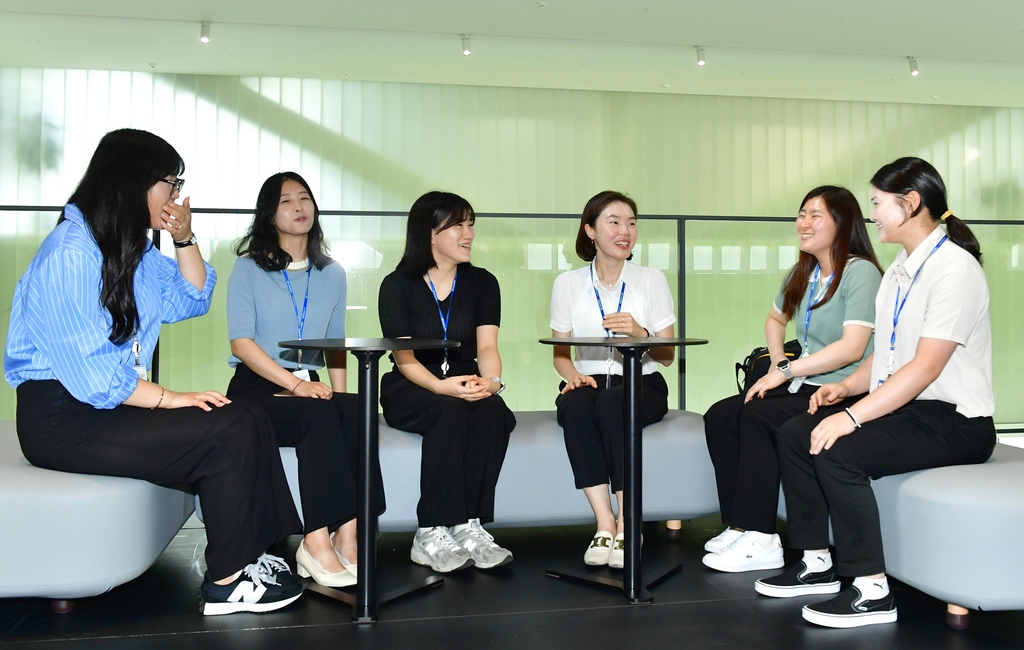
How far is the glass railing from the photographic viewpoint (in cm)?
342

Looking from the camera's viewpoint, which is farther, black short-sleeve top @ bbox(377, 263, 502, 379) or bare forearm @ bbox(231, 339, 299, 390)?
black short-sleeve top @ bbox(377, 263, 502, 379)

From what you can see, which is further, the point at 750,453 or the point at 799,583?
the point at 750,453

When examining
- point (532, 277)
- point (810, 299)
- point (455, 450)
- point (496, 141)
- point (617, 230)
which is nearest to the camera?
point (455, 450)

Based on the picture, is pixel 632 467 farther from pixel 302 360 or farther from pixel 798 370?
pixel 302 360

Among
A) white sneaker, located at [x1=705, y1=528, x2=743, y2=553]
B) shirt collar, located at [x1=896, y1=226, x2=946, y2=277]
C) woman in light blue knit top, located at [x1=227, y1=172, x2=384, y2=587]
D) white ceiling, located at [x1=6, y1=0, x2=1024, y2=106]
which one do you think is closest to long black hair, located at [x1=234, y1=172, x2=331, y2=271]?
woman in light blue knit top, located at [x1=227, y1=172, x2=384, y2=587]

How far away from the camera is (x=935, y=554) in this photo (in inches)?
74.2

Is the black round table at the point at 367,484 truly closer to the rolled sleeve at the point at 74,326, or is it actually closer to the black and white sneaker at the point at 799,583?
the rolled sleeve at the point at 74,326

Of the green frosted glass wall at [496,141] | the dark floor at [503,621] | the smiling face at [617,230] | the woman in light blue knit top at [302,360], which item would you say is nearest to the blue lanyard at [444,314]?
the woman in light blue knit top at [302,360]

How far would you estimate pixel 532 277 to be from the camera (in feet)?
12.2

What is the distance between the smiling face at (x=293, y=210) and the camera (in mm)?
2615

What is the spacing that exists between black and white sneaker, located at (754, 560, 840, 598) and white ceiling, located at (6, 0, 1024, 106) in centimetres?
393

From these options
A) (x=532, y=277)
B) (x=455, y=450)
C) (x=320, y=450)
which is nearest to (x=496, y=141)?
(x=532, y=277)

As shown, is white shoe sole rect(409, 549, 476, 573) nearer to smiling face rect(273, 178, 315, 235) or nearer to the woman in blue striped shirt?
the woman in blue striped shirt

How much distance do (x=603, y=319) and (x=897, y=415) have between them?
932 millimetres
